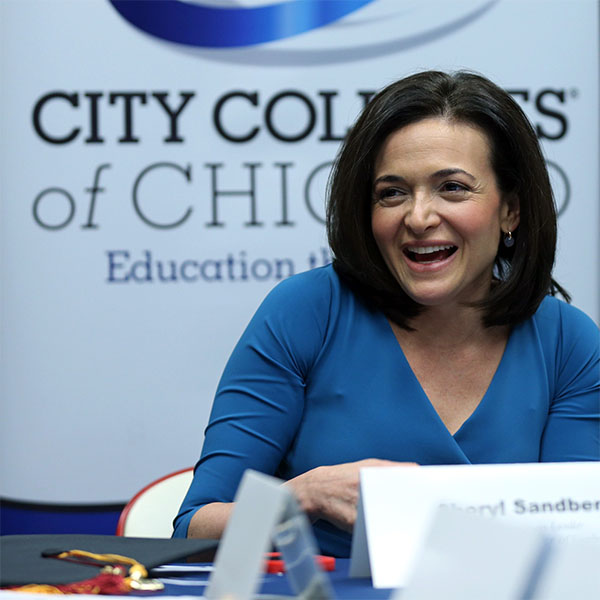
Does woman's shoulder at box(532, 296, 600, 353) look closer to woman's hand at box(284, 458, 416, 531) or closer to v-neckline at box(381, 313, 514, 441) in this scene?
v-neckline at box(381, 313, 514, 441)

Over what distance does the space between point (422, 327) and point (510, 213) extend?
282 millimetres

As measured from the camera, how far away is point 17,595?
93 centimetres

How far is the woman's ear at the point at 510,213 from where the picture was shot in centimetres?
174

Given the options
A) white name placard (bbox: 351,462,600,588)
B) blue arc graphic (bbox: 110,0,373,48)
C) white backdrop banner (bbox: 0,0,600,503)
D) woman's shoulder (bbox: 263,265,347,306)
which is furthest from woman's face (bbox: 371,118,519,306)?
blue arc graphic (bbox: 110,0,373,48)

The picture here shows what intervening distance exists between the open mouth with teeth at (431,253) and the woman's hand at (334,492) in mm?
485

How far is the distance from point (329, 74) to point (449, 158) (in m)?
1.40

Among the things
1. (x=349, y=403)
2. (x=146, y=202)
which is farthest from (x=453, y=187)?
(x=146, y=202)

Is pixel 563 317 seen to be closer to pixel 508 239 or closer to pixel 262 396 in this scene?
pixel 508 239

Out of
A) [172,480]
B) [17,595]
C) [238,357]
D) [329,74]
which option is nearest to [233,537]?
[17,595]

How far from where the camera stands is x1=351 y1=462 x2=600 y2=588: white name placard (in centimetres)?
107

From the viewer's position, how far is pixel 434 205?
162 centimetres

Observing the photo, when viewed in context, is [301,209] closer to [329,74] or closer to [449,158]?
[329,74]

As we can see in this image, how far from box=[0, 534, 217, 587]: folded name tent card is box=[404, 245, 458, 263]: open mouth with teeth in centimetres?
70

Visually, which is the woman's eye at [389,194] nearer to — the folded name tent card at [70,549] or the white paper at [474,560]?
the folded name tent card at [70,549]
